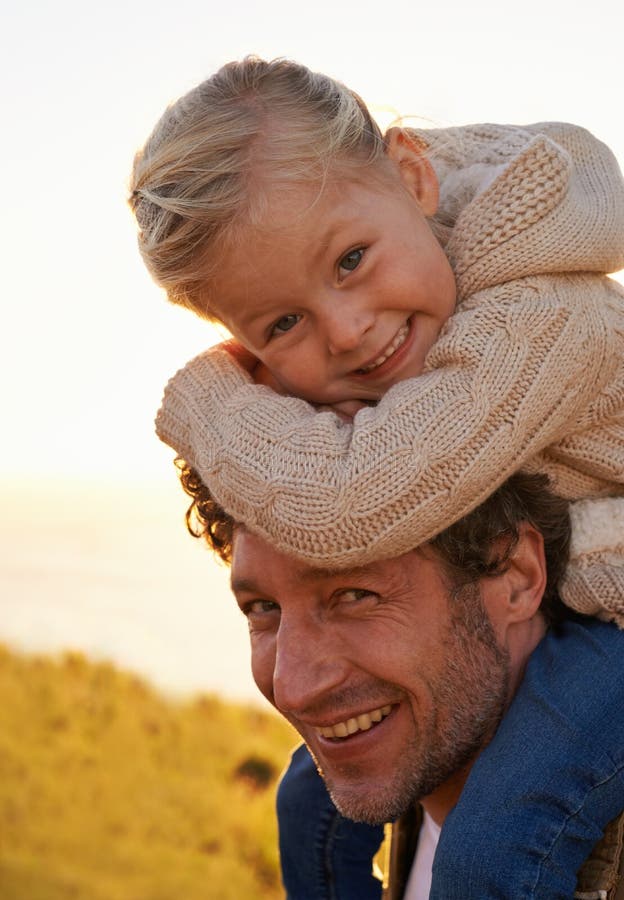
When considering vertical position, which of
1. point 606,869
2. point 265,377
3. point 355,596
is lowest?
point 606,869

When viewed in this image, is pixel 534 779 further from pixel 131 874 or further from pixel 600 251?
pixel 131 874

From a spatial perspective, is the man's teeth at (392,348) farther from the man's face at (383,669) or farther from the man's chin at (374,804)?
the man's chin at (374,804)

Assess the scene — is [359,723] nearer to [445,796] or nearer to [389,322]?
[445,796]

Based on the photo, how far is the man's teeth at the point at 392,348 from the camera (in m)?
2.60

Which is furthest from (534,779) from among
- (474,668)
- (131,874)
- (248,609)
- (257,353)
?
(131,874)

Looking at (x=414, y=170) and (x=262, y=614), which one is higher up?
(x=414, y=170)

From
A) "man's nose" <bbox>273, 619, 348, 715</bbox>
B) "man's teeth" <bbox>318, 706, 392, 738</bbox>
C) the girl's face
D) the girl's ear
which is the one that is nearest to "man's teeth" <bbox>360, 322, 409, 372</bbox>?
the girl's face

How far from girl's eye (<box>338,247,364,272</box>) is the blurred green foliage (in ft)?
14.8

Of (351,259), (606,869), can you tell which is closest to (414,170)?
(351,259)

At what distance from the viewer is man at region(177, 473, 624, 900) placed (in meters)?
2.69

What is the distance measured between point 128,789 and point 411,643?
462 centimetres

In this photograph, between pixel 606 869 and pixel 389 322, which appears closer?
pixel 606 869

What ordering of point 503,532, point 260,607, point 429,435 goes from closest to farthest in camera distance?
point 429,435
point 503,532
point 260,607

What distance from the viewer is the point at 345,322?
2.52 meters
